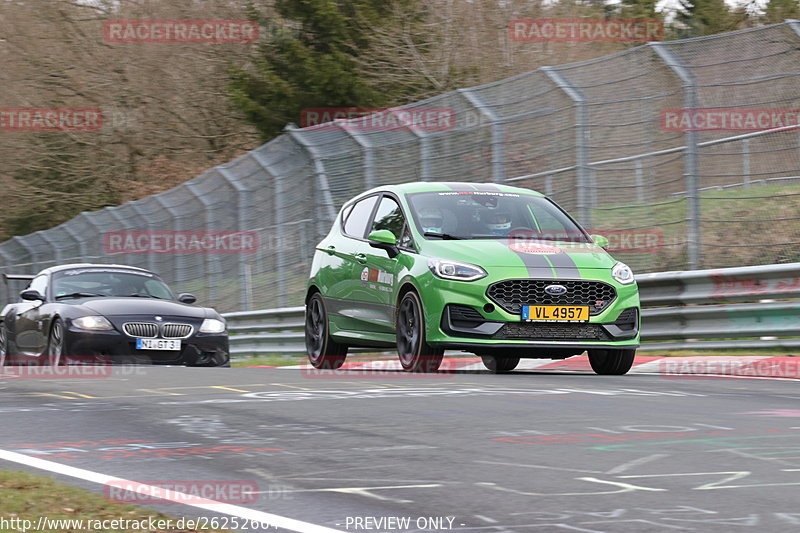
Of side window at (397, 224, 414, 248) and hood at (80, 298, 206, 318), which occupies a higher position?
side window at (397, 224, 414, 248)

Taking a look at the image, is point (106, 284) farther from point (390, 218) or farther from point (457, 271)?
point (457, 271)

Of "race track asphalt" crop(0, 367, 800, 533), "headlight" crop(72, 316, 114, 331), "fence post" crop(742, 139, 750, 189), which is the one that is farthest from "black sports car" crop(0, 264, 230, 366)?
"fence post" crop(742, 139, 750, 189)

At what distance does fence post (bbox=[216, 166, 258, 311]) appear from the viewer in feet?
68.9

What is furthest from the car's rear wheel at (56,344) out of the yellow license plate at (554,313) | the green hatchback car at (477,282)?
the yellow license plate at (554,313)

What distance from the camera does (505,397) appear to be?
8430 millimetres

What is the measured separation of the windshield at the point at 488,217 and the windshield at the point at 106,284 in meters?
4.61

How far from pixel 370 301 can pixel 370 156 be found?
18.8 ft

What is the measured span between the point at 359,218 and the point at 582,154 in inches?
105

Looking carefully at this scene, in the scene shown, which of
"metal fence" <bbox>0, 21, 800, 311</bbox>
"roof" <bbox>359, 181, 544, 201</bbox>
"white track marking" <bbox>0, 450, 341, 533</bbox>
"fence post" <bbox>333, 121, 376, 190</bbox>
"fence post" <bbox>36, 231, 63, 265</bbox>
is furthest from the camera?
"fence post" <bbox>36, 231, 63, 265</bbox>

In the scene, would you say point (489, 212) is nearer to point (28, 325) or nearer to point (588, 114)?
point (588, 114)

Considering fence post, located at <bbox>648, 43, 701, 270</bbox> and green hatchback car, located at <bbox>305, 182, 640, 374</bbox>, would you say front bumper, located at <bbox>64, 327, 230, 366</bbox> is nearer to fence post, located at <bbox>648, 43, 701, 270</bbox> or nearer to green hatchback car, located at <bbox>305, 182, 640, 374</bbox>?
green hatchback car, located at <bbox>305, 182, 640, 374</bbox>

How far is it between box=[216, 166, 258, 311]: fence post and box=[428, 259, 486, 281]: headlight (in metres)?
10.7

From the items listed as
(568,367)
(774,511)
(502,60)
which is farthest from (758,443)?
(502,60)

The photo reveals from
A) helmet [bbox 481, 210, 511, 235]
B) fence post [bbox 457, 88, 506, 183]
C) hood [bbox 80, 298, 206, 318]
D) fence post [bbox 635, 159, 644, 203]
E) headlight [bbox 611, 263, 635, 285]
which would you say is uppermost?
fence post [bbox 457, 88, 506, 183]
